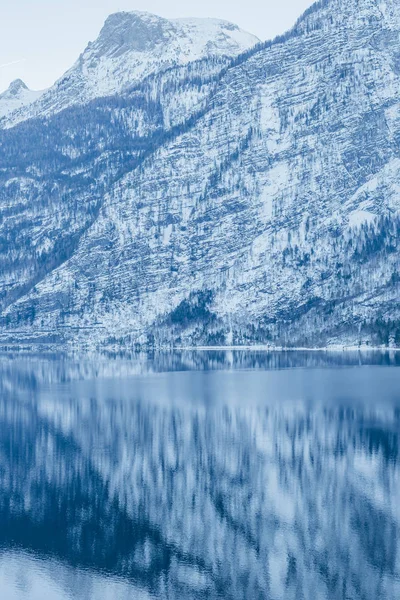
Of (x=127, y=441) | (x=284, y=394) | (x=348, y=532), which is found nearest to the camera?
(x=348, y=532)

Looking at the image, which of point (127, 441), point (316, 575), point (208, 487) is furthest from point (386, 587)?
point (127, 441)

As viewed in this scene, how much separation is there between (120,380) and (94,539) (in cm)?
12589

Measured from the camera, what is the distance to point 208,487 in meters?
84.2

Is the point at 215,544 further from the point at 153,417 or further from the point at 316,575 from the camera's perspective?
the point at 153,417

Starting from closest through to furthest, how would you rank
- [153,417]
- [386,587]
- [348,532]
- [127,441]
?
[386,587], [348,532], [127,441], [153,417]

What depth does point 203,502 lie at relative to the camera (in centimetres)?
7950

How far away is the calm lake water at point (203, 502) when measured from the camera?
62.3 metres

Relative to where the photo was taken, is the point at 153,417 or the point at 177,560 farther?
the point at 153,417

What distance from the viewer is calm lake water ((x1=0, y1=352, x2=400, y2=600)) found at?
62312mm

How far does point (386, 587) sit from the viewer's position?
59.4 metres

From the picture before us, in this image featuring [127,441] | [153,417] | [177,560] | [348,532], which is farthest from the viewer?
[153,417]

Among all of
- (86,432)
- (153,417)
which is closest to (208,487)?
(86,432)

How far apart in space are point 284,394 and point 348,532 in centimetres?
8318

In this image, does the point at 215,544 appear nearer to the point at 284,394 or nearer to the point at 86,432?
the point at 86,432
